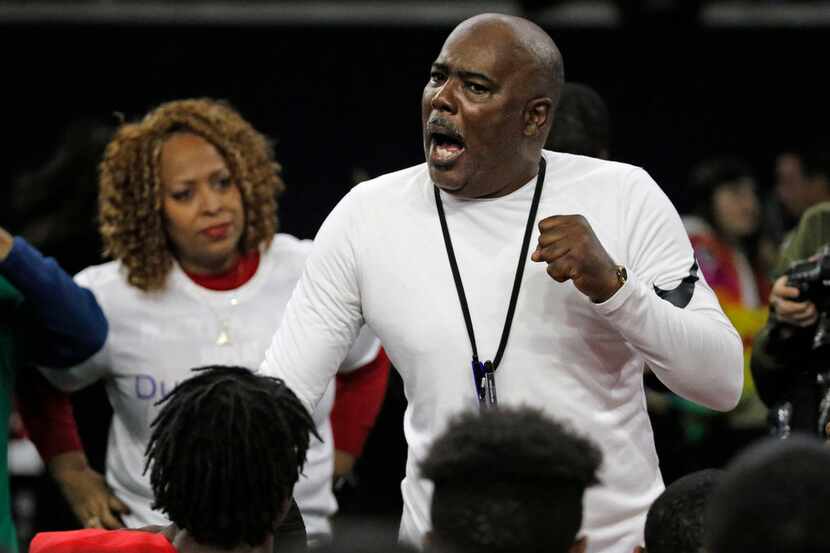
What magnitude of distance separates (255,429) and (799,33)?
7542 millimetres

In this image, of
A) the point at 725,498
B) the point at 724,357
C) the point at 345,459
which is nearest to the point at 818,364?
the point at 724,357

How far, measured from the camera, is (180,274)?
4461mm

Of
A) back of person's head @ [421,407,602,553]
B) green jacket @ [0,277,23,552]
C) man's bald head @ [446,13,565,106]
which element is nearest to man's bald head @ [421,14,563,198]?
man's bald head @ [446,13,565,106]

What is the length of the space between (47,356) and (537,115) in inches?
59.9

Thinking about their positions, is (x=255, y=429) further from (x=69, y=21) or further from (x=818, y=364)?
(x=69, y=21)

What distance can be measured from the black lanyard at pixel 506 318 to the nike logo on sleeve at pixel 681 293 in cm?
30

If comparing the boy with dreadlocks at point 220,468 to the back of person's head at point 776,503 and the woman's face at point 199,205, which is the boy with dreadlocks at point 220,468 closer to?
the back of person's head at point 776,503

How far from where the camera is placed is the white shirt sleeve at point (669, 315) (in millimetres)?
3111

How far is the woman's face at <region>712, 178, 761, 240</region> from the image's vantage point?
A: 273 inches

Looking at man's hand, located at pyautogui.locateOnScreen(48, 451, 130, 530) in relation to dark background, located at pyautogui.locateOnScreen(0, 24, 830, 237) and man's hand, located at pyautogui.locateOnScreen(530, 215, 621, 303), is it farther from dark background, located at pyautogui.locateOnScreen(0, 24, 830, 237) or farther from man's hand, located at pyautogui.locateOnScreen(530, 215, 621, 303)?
dark background, located at pyautogui.locateOnScreen(0, 24, 830, 237)

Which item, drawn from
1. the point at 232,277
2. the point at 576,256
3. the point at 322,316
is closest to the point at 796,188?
the point at 232,277

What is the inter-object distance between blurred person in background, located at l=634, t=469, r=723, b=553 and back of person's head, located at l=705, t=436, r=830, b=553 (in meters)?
0.59

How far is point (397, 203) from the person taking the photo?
348cm

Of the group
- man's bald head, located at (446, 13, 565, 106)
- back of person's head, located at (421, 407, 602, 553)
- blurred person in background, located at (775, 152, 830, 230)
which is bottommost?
back of person's head, located at (421, 407, 602, 553)
